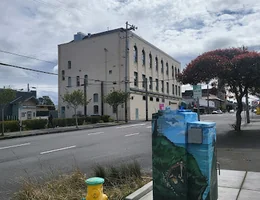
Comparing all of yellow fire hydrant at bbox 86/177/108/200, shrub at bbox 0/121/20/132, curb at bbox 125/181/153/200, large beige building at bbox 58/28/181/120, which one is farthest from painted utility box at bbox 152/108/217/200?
large beige building at bbox 58/28/181/120

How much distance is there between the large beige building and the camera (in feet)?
149

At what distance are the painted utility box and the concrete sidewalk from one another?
1.00 metres

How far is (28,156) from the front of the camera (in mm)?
10664

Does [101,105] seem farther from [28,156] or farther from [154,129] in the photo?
[154,129]

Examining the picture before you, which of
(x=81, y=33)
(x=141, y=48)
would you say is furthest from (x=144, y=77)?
(x=81, y=33)

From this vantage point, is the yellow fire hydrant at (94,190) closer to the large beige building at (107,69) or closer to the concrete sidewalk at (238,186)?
the concrete sidewalk at (238,186)

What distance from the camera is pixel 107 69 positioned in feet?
152

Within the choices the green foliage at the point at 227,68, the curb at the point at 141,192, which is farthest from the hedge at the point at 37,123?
the curb at the point at 141,192

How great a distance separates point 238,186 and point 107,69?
42.0 m

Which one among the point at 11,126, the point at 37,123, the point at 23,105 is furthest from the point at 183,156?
the point at 23,105

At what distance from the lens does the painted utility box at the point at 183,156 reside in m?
3.76

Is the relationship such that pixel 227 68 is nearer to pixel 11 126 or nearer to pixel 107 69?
pixel 11 126

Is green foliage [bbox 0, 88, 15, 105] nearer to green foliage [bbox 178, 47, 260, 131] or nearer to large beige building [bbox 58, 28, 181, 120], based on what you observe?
green foliage [bbox 178, 47, 260, 131]

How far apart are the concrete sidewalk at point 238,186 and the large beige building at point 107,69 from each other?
37702mm
